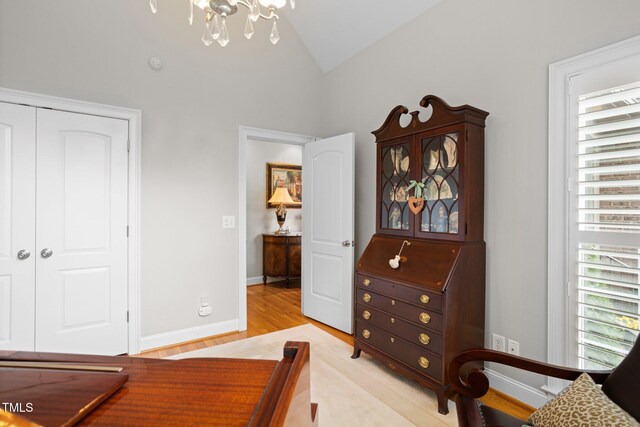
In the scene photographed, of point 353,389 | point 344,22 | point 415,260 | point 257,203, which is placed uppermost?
point 344,22

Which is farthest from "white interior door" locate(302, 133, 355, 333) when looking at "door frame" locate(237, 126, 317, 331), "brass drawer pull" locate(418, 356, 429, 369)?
"brass drawer pull" locate(418, 356, 429, 369)

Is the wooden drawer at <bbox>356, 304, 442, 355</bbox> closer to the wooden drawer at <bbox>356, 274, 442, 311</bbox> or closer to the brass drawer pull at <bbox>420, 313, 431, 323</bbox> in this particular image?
the brass drawer pull at <bbox>420, 313, 431, 323</bbox>

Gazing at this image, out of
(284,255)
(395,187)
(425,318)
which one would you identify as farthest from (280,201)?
(425,318)

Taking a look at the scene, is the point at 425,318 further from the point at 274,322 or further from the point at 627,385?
the point at 274,322

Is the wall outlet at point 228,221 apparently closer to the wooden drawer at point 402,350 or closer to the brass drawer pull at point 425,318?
the wooden drawer at point 402,350

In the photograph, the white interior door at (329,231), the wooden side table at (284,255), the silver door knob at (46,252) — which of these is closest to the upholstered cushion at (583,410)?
the white interior door at (329,231)

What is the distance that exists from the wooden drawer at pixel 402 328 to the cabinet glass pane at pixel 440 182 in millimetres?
692

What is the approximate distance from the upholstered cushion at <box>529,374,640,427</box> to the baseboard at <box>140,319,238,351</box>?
276cm

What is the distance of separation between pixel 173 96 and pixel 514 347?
11.2ft

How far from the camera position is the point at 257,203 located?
223 inches

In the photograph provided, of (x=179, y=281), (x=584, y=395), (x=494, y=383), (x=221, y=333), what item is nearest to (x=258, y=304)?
(x=221, y=333)

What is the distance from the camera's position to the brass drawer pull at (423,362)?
2188 mm

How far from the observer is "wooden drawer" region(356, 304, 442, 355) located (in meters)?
2.15

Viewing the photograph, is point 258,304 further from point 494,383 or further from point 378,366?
point 494,383
